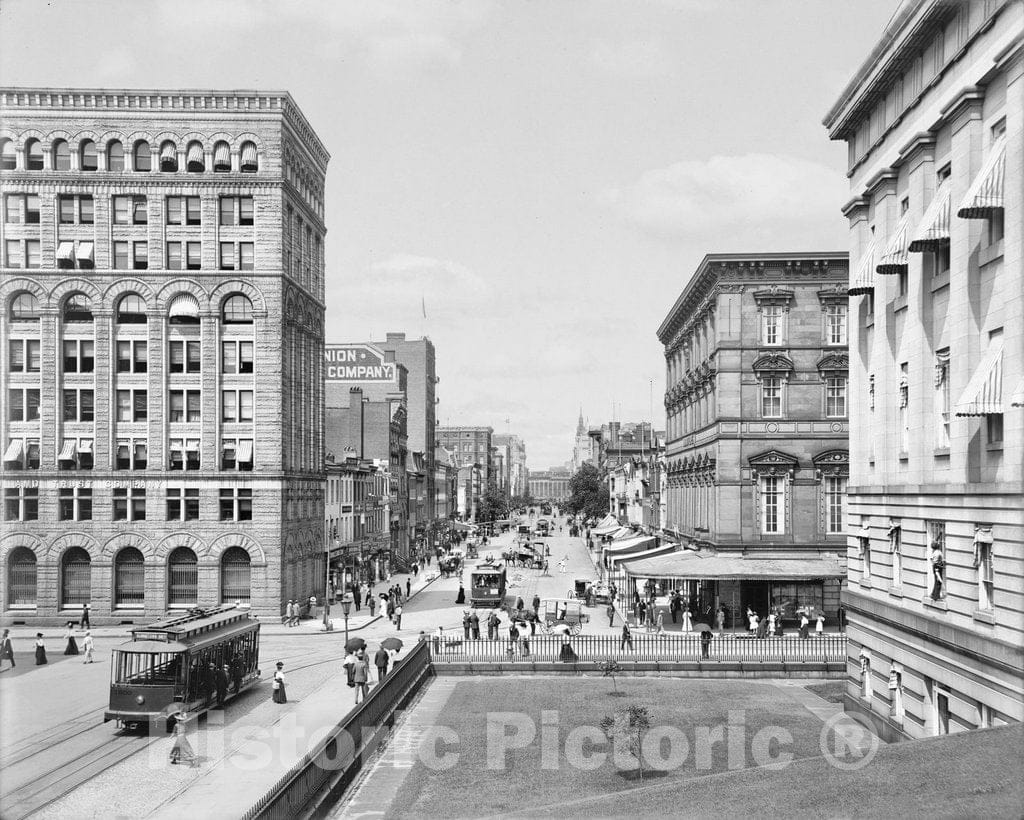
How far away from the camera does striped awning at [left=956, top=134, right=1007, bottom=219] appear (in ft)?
63.1

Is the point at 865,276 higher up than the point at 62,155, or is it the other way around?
the point at 62,155

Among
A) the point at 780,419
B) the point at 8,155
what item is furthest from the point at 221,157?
the point at 780,419

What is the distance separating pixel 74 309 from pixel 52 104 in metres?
10.4

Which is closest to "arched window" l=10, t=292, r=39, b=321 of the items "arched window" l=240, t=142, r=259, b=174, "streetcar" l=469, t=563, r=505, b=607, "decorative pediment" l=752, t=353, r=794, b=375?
"arched window" l=240, t=142, r=259, b=174

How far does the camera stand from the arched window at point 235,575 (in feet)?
180

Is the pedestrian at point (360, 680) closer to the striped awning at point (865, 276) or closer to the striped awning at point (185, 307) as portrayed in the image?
the striped awning at point (865, 276)

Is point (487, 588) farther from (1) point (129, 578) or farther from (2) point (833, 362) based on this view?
(2) point (833, 362)

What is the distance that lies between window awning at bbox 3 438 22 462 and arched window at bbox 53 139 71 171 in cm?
1416

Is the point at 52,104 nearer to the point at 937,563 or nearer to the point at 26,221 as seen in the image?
the point at 26,221

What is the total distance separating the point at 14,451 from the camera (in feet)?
178

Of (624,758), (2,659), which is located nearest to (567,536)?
(2,659)

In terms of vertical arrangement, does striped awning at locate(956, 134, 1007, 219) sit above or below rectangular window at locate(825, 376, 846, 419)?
above

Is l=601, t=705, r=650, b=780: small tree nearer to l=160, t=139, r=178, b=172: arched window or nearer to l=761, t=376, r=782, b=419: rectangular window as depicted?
l=761, t=376, r=782, b=419: rectangular window

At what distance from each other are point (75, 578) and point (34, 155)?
71.6 feet
